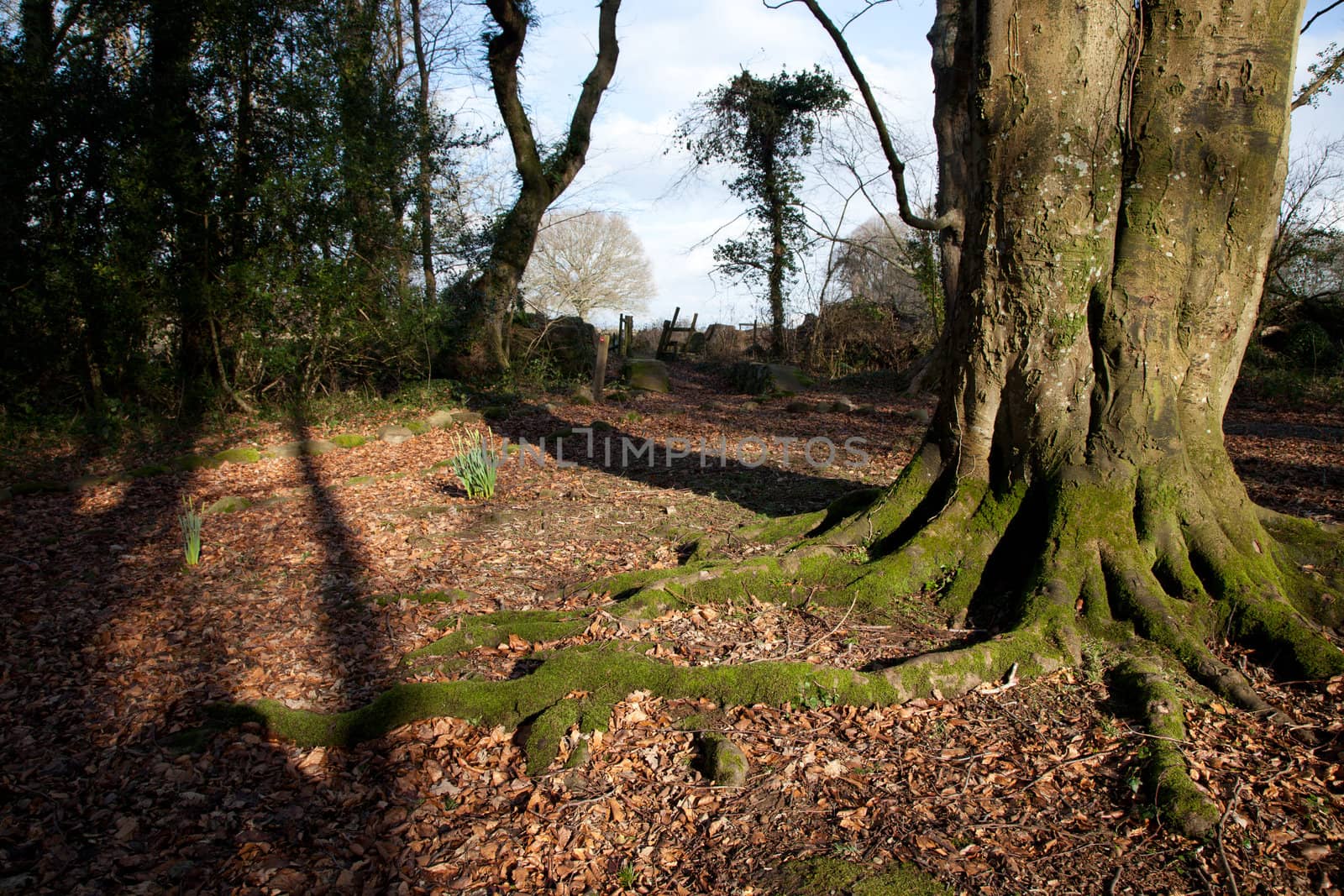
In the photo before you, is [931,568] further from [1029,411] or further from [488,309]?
[488,309]

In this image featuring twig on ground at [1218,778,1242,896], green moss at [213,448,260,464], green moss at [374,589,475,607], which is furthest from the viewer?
green moss at [213,448,260,464]

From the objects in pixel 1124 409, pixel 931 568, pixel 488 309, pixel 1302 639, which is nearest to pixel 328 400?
pixel 488 309

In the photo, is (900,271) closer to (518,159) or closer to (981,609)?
(518,159)

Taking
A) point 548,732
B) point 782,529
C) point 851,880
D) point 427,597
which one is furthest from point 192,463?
point 851,880

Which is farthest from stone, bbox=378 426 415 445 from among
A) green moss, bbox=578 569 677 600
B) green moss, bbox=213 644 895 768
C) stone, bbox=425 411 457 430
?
green moss, bbox=213 644 895 768

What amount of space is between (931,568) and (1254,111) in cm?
247

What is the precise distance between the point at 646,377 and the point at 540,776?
11.5 metres

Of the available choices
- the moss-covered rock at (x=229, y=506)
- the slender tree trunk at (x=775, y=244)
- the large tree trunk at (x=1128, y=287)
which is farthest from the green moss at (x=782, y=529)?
the slender tree trunk at (x=775, y=244)

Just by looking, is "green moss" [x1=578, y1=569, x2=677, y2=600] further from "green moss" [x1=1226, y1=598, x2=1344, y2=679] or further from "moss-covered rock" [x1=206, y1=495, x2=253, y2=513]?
"moss-covered rock" [x1=206, y1=495, x2=253, y2=513]

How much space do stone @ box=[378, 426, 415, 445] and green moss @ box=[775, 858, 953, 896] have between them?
776cm

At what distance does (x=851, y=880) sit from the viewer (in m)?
2.27

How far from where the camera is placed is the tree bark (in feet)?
41.7

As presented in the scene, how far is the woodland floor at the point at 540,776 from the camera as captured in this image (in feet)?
7.85

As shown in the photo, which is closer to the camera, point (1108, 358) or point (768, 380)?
point (1108, 358)
